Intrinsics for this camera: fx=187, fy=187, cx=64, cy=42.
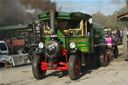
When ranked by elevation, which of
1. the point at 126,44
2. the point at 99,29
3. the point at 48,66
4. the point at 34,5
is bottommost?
the point at 48,66

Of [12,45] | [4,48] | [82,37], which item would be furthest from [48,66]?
[12,45]

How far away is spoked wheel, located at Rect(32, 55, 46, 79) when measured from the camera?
Answer: 6.87 metres

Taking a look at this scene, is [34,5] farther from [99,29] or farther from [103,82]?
[103,82]

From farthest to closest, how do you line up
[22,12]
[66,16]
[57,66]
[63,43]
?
[22,12] < [66,16] < [57,66] < [63,43]

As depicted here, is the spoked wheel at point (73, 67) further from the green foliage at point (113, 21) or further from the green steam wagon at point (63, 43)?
the green foliage at point (113, 21)

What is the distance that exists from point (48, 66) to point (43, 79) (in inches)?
24.4

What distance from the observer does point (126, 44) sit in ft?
32.6

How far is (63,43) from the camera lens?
22.5 ft

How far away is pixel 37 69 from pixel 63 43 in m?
1.35

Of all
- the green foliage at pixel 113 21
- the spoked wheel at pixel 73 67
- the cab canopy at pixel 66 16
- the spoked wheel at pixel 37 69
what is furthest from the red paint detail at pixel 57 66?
→ the green foliage at pixel 113 21

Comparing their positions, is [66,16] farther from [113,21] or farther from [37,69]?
[113,21]

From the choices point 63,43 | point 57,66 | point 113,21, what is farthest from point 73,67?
point 113,21

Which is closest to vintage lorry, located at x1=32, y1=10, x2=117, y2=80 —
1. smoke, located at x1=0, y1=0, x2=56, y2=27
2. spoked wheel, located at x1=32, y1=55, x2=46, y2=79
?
spoked wheel, located at x1=32, y1=55, x2=46, y2=79

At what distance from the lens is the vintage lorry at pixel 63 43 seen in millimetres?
6588
